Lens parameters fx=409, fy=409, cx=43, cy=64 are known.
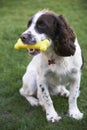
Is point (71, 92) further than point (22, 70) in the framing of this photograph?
No

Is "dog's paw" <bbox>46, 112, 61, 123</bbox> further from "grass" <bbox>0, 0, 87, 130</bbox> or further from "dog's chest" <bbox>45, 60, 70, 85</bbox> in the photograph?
"dog's chest" <bbox>45, 60, 70, 85</bbox>

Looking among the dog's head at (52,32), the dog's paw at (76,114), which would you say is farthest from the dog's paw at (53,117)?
the dog's head at (52,32)

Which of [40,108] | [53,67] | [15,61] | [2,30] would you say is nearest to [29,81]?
[40,108]

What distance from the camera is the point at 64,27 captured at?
4648 millimetres

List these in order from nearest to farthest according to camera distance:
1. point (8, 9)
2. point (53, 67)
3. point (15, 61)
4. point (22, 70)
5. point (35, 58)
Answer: point (53, 67), point (35, 58), point (22, 70), point (15, 61), point (8, 9)

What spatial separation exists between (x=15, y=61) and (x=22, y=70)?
0.56 meters

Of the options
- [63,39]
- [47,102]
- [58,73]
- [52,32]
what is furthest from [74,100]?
[52,32]

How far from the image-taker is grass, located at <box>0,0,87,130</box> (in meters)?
5.05

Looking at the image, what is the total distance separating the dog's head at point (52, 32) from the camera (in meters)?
4.49

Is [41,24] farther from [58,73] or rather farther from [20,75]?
[20,75]

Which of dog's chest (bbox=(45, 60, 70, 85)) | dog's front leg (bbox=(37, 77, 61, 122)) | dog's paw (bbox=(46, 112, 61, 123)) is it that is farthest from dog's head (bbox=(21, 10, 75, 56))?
dog's paw (bbox=(46, 112, 61, 123))

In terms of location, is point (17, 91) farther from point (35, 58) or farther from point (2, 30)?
point (2, 30)

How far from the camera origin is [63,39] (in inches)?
183

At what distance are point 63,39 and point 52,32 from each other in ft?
0.51
